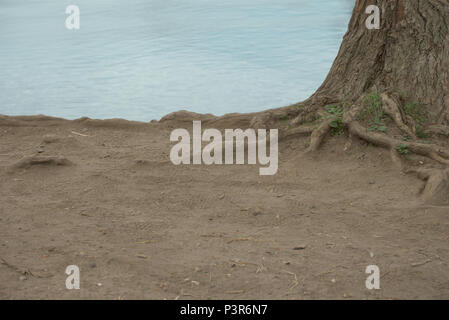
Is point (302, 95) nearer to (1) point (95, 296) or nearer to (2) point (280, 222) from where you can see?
(2) point (280, 222)

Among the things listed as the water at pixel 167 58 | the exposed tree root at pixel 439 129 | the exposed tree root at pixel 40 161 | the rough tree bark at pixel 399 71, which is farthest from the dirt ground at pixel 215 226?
the water at pixel 167 58

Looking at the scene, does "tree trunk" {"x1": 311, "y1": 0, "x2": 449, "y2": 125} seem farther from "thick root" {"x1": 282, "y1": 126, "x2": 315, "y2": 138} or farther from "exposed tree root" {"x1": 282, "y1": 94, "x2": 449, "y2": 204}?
"thick root" {"x1": 282, "y1": 126, "x2": 315, "y2": 138}

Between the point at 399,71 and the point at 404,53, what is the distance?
15 cm

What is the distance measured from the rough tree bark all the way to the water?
1.90 meters

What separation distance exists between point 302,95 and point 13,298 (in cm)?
487

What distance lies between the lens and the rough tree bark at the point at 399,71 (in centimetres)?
432

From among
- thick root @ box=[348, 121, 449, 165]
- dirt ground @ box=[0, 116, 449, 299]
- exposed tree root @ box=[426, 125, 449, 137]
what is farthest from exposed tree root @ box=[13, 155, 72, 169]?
exposed tree root @ box=[426, 125, 449, 137]

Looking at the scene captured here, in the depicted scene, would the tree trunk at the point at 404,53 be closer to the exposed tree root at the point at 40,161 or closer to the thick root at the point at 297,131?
the thick root at the point at 297,131

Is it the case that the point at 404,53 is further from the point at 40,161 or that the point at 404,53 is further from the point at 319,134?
the point at 40,161

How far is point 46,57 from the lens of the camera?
9008 mm

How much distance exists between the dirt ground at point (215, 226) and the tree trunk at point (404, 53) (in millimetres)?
613

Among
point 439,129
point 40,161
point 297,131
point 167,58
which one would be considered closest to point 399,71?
point 439,129

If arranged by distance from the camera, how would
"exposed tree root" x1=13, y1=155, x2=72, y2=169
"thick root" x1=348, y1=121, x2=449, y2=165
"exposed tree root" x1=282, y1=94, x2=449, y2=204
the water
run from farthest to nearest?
the water → "exposed tree root" x1=13, y1=155, x2=72, y2=169 → "thick root" x1=348, y1=121, x2=449, y2=165 → "exposed tree root" x1=282, y1=94, x2=449, y2=204

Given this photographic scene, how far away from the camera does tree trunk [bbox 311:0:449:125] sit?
435 cm
